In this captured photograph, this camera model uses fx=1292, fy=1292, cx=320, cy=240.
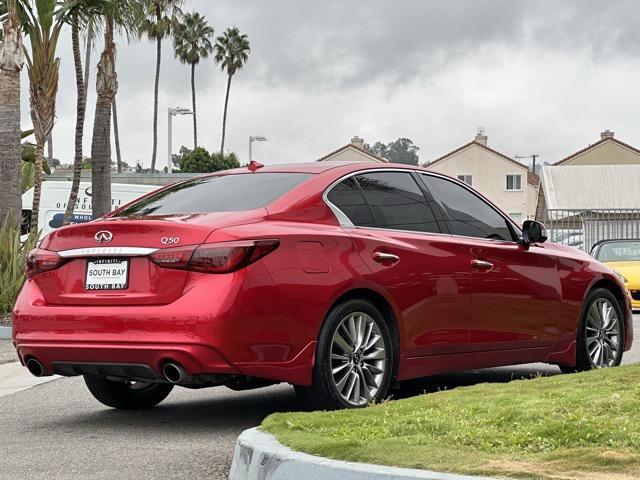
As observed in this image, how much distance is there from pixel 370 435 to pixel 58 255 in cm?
272

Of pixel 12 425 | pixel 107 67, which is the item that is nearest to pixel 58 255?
pixel 12 425

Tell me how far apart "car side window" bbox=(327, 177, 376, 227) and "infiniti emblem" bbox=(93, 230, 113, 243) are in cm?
137

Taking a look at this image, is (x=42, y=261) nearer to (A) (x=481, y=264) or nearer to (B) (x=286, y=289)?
(B) (x=286, y=289)

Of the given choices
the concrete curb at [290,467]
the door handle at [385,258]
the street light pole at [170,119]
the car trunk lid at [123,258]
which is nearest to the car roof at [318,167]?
the door handle at [385,258]

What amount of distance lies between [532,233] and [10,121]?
48.5 ft

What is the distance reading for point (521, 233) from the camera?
9422mm

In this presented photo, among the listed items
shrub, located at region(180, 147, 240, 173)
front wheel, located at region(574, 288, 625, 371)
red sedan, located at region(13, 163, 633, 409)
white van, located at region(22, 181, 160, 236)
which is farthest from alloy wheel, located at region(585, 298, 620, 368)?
shrub, located at region(180, 147, 240, 173)

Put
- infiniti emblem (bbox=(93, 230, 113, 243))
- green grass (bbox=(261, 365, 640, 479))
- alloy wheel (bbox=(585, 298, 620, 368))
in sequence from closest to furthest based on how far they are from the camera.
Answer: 1. green grass (bbox=(261, 365, 640, 479))
2. infiniti emblem (bbox=(93, 230, 113, 243))
3. alloy wheel (bbox=(585, 298, 620, 368))

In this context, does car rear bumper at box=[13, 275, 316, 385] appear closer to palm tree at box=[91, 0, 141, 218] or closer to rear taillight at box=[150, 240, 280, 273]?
rear taillight at box=[150, 240, 280, 273]

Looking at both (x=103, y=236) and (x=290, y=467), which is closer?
(x=290, y=467)

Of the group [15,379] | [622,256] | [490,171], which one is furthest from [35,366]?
[490,171]

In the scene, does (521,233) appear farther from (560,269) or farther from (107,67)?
(107,67)

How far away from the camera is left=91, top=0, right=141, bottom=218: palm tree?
2805 cm

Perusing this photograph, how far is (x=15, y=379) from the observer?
1126 centimetres
